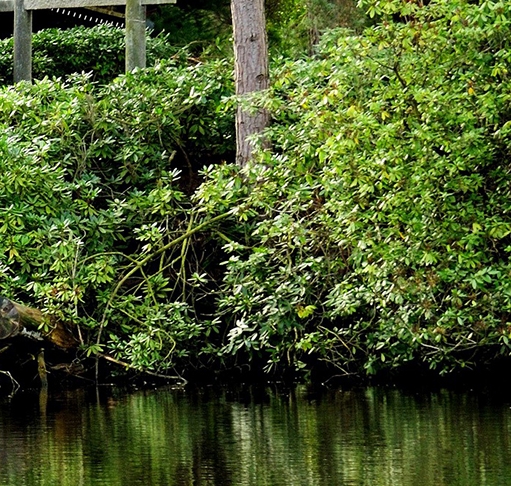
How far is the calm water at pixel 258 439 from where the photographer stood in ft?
28.5

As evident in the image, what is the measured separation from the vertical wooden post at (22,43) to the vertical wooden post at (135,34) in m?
1.58

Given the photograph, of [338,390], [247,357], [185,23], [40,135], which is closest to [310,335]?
[338,390]

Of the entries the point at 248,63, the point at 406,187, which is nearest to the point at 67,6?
the point at 248,63

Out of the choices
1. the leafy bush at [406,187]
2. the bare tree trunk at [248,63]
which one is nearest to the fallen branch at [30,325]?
the leafy bush at [406,187]

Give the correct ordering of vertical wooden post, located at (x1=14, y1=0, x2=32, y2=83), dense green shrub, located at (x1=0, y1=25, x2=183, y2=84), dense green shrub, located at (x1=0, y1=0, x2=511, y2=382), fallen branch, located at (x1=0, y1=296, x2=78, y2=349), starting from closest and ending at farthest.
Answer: dense green shrub, located at (x1=0, y1=0, x2=511, y2=382)
fallen branch, located at (x1=0, y1=296, x2=78, y2=349)
vertical wooden post, located at (x1=14, y1=0, x2=32, y2=83)
dense green shrub, located at (x1=0, y1=25, x2=183, y2=84)

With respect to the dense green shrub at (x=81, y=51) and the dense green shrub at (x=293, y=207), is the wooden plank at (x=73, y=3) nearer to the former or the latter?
the dense green shrub at (x=293, y=207)

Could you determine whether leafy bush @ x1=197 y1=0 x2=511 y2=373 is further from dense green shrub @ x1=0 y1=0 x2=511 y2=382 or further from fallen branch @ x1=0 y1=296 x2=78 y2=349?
fallen branch @ x1=0 y1=296 x2=78 y2=349

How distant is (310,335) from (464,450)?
15.8 feet

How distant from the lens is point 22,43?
741 inches

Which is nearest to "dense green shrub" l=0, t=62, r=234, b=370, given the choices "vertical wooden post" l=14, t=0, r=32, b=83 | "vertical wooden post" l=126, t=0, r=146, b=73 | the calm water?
"vertical wooden post" l=126, t=0, r=146, b=73

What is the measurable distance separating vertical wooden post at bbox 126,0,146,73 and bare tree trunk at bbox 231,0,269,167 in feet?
5.44

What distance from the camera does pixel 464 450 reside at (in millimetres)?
9406

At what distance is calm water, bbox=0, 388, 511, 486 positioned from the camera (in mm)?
8672

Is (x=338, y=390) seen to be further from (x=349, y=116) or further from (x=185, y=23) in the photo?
(x=185, y=23)
